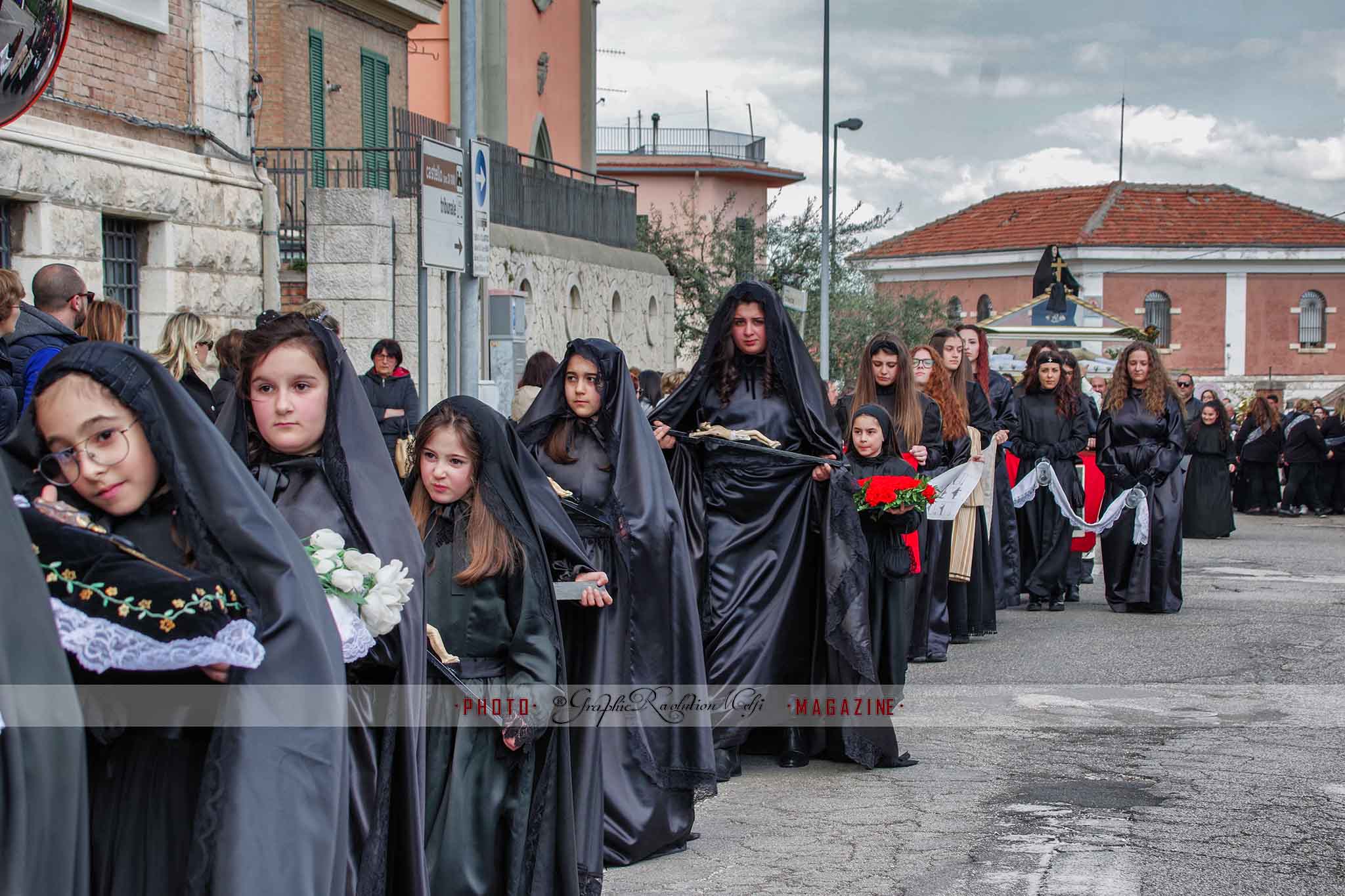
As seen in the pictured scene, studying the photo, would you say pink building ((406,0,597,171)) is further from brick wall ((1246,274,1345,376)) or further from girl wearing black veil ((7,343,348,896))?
brick wall ((1246,274,1345,376))

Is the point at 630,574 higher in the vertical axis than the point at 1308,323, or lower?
lower

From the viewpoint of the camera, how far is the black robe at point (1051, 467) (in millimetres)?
13359

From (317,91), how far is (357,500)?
16.6m

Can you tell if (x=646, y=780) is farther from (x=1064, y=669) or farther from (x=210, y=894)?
(x=1064, y=669)

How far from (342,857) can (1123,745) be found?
546 centimetres

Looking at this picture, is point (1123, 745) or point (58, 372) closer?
point (58, 372)

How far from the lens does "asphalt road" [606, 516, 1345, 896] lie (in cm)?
574

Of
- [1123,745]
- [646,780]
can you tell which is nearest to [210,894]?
[646,780]

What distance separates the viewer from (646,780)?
20.0ft

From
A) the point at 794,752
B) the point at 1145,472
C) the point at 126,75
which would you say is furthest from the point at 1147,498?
the point at 126,75

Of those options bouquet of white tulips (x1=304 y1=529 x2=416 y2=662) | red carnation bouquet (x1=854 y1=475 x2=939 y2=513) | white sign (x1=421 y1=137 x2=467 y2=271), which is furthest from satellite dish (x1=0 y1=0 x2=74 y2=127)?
red carnation bouquet (x1=854 y1=475 x2=939 y2=513)

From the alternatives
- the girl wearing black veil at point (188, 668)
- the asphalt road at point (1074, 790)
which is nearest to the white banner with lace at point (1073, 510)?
the asphalt road at point (1074, 790)

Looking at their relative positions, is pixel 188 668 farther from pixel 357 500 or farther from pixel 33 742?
pixel 357 500

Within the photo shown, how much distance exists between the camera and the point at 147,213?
12711 millimetres
